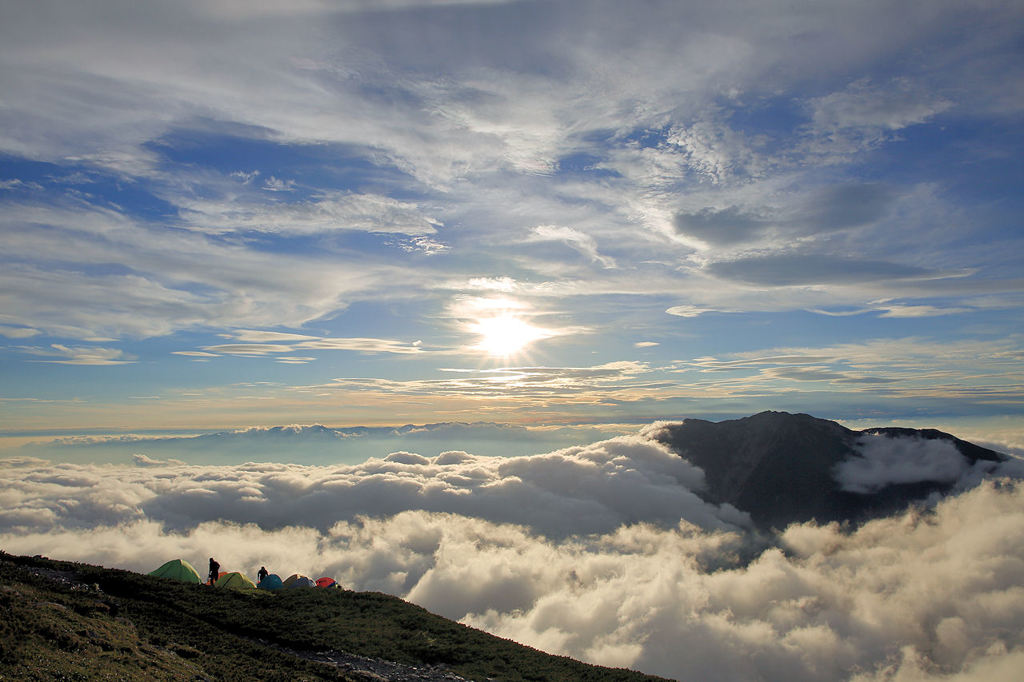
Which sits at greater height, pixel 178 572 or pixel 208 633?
pixel 208 633

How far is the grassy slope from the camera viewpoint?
87.4ft

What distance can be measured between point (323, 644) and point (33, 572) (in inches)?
1003

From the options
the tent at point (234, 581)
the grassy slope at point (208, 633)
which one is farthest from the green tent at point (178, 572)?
the grassy slope at point (208, 633)

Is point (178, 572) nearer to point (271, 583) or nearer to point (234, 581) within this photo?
point (234, 581)

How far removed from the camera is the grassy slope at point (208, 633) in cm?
2665

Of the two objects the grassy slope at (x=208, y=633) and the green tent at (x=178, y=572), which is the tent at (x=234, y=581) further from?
the grassy slope at (x=208, y=633)

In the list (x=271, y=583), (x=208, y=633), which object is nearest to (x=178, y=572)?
(x=271, y=583)

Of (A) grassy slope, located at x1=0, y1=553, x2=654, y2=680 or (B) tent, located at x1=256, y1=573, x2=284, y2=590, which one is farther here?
(B) tent, located at x1=256, y1=573, x2=284, y2=590

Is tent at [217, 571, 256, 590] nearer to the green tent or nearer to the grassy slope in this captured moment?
the green tent

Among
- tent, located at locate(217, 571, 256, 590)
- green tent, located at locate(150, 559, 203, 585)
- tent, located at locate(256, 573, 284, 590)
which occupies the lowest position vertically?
tent, located at locate(256, 573, 284, 590)

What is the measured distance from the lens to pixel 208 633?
39.5m

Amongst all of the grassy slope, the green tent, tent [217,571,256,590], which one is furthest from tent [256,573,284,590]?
the green tent

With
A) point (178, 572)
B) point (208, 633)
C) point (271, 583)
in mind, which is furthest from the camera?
point (271, 583)

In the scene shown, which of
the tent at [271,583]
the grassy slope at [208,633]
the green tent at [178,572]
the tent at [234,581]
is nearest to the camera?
the grassy slope at [208,633]
